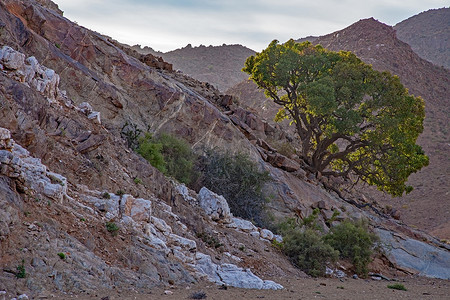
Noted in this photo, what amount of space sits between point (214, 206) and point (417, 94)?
45.2 meters

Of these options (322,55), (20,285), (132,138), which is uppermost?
(322,55)

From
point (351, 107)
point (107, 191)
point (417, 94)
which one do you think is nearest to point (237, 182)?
point (107, 191)

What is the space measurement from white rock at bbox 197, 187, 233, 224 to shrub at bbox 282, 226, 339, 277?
209 cm

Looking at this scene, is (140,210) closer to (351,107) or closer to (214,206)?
(214,206)

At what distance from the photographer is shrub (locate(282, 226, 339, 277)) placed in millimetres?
15398

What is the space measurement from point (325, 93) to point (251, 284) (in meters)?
14.4

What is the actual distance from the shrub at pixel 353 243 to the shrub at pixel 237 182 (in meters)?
2.65

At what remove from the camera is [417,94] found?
5466cm

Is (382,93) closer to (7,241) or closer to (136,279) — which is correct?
(136,279)

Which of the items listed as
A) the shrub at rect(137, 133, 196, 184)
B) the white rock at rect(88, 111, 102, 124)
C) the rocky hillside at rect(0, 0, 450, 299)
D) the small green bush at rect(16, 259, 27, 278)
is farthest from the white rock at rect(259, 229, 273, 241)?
the small green bush at rect(16, 259, 27, 278)

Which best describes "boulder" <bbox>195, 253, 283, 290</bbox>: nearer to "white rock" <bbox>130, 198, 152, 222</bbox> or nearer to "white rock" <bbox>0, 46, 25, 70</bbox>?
"white rock" <bbox>130, 198, 152, 222</bbox>

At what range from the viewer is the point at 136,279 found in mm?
9305

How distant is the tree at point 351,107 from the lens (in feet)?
80.1

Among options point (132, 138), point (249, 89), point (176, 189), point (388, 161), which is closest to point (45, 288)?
point (176, 189)
